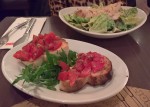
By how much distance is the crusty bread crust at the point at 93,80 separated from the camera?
75 cm

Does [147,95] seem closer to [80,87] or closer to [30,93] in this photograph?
[80,87]

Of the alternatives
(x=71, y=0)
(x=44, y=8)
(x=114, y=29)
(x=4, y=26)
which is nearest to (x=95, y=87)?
(x=114, y=29)

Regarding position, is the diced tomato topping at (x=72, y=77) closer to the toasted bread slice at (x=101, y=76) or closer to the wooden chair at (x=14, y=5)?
the toasted bread slice at (x=101, y=76)

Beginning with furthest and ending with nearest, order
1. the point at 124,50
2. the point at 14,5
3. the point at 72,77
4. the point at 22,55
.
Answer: the point at 14,5 → the point at 124,50 → the point at 22,55 → the point at 72,77

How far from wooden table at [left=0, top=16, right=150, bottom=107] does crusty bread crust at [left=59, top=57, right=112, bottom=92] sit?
0.08 m

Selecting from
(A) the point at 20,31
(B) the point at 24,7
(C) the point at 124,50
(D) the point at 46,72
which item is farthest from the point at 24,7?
(D) the point at 46,72

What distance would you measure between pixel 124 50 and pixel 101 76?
280 mm

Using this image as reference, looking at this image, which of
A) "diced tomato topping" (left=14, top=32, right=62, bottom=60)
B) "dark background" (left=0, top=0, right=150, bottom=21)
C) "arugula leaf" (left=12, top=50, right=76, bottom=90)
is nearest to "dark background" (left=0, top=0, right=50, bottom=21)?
"dark background" (left=0, top=0, right=150, bottom=21)

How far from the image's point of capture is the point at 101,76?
0.78m

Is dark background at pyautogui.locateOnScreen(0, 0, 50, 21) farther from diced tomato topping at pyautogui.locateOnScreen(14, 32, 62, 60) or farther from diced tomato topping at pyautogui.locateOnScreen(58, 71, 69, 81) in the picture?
diced tomato topping at pyautogui.locateOnScreen(58, 71, 69, 81)

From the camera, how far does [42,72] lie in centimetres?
77

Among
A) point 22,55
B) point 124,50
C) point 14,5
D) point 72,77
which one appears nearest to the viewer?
point 72,77

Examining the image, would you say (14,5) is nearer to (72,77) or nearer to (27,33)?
(27,33)

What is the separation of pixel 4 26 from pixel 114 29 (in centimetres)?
48
